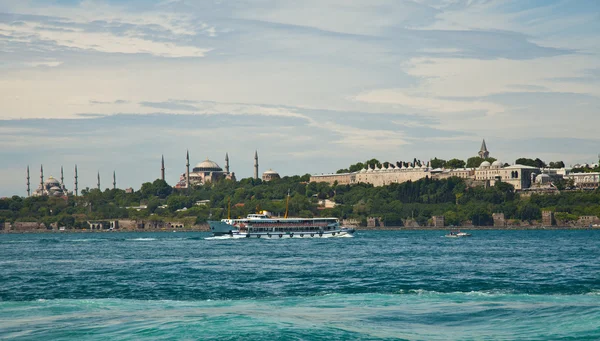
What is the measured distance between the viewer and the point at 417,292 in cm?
3741

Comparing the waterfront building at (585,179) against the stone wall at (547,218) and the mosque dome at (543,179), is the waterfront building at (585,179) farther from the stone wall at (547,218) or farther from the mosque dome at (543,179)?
the stone wall at (547,218)

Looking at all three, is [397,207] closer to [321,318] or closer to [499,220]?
[499,220]

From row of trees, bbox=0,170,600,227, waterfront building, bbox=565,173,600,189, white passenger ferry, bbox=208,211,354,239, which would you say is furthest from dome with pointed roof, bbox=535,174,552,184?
white passenger ferry, bbox=208,211,354,239

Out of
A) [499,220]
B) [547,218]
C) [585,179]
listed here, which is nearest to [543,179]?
[585,179]

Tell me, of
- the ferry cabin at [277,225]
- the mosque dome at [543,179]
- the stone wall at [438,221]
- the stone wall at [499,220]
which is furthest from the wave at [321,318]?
the mosque dome at [543,179]

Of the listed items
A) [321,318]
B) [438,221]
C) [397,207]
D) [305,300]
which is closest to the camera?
[321,318]

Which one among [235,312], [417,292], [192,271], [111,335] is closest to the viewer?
[111,335]

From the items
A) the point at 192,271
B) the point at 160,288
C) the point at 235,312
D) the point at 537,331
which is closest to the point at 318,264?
the point at 192,271

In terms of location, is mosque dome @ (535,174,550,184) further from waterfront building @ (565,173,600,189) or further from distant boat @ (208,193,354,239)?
distant boat @ (208,193,354,239)

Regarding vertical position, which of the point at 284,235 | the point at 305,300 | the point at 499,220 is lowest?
the point at 499,220

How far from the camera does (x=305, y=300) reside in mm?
35000

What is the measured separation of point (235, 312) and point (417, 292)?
30.9 ft

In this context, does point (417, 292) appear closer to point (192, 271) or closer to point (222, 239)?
point (192, 271)

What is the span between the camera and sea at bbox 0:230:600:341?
27.4 metres
